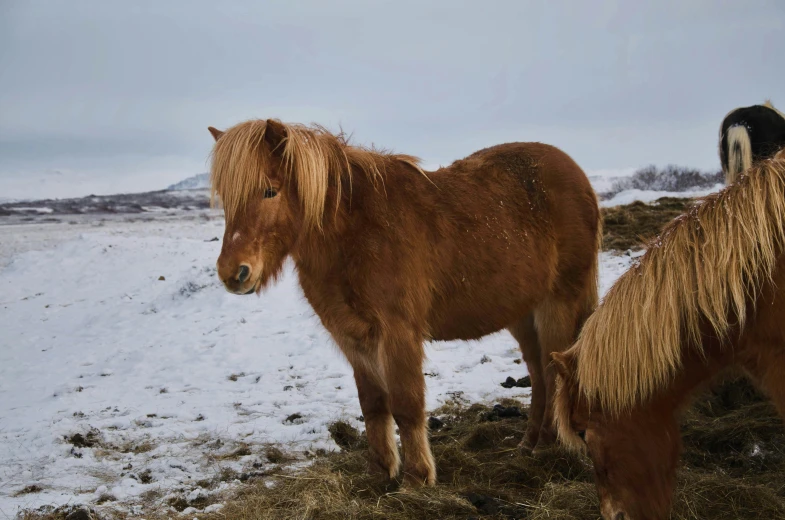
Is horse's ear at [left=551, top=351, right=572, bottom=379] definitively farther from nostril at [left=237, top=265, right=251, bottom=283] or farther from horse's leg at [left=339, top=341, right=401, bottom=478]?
nostril at [left=237, top=265, right=251, bottom=283]

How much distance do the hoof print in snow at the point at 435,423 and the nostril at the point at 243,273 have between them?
95.4 inches

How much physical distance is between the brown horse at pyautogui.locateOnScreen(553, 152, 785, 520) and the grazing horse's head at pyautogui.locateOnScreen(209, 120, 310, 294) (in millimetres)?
1598

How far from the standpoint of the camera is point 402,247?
11.0 feet

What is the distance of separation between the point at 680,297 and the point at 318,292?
1.89 meters

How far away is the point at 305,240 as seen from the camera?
3.24m

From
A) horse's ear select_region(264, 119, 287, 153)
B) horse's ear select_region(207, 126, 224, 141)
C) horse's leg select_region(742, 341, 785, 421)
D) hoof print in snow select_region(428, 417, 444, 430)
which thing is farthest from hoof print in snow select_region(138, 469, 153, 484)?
horse's leg select_region(742, 341, 785, 421)

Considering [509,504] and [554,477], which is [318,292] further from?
[554,477]

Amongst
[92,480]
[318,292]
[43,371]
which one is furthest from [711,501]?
[43,371]

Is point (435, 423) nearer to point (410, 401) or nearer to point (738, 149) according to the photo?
point (410, 401)

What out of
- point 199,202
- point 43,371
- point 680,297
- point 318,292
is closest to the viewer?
point 680,297

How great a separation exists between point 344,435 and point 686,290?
3041 mm

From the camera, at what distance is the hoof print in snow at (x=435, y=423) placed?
15.4 ft

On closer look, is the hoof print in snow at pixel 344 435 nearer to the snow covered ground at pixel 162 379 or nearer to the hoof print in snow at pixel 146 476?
the snow covered ground at pixel 162 379

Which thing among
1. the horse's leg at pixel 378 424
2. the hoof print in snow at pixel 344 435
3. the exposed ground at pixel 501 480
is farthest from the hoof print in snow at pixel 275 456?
the horse's leg at pixel 378 424
